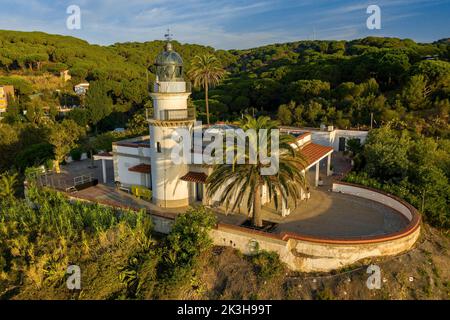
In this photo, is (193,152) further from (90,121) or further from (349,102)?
(90,121)

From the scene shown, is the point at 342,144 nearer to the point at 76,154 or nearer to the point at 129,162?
the point at 129,162

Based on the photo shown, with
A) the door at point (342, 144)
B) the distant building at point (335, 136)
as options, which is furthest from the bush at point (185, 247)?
the door at point (342, 144)

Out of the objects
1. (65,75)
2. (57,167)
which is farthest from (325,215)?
(65,75)

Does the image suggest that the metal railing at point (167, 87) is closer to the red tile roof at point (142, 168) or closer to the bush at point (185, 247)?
the red tile roof at point (142, 168)

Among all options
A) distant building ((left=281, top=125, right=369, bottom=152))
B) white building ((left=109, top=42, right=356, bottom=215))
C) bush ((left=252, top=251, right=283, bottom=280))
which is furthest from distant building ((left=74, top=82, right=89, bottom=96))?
bush ((left=252, top=251, right=283, bottom=280))

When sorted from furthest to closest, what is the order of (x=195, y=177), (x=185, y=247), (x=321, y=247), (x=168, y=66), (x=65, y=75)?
1. (x=65, y=75)
2. (x=195, y=177)
3. (x=168, y=66)
4. (x=185, y=247)
5. (x=321, y=247)
